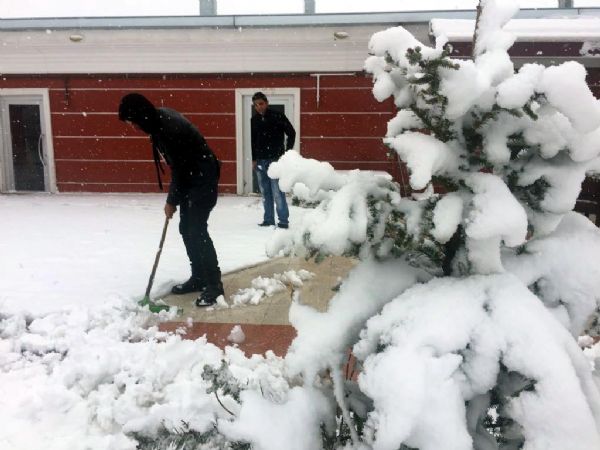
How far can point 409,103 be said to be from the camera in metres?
1.45

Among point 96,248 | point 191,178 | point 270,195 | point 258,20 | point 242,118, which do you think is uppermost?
point 258,20

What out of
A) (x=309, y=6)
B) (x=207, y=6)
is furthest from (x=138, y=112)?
(x=207, y=6)

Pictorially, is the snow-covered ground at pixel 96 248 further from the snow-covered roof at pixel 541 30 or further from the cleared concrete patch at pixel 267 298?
the snow-covered roof at pixel 541 30

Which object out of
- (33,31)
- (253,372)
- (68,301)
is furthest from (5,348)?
(33,31)

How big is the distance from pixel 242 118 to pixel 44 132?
15.5 feet

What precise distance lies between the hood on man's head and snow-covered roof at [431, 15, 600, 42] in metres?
6.20

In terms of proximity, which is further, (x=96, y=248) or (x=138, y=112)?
(x=96, y=248)

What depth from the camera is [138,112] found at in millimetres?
4129

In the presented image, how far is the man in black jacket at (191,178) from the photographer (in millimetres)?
4348

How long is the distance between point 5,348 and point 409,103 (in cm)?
347

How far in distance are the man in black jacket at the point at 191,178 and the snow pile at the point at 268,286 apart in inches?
8.9

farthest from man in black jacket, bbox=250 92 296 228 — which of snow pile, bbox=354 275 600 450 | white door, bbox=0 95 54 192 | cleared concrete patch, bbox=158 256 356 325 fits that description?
white door, bbox=0 95 54 192

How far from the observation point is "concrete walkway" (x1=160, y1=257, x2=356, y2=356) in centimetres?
385

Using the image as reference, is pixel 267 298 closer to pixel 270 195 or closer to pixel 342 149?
pixel 270 195
